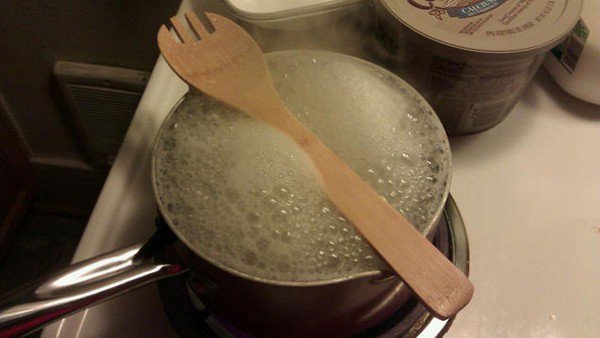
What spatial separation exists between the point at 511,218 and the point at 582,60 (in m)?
0.16

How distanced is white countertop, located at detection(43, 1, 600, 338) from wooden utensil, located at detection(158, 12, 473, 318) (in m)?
0.12

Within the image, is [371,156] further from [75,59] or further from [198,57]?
[75,59]

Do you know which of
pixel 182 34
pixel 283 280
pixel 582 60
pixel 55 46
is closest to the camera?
pixel 283 280

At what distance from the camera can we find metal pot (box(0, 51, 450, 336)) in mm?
291

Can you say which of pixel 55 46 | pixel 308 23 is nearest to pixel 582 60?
pixel 308 23

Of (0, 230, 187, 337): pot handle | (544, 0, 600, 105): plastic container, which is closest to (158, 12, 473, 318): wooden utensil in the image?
(0, 230, 187, 337): pot handle

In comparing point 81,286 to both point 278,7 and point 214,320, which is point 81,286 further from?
point 278,7

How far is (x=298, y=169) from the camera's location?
0.35 m

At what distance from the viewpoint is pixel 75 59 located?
826 mm

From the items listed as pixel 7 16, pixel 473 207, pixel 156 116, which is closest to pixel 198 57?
pixel 156 116

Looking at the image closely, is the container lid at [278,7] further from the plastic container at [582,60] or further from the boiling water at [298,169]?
the plastic container at [582,60]

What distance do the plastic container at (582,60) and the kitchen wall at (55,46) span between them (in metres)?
0.47

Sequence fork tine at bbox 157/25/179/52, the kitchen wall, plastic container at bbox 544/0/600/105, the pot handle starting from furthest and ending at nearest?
the kitchen wall
plastic container at bbox 544/0/600/105
fork tine at bbox 157/25/179/52
the pot handle

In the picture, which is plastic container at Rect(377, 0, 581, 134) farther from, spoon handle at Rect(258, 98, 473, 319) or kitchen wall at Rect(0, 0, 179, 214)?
kitchen wall at Rect(0, 0, 179, 214)
